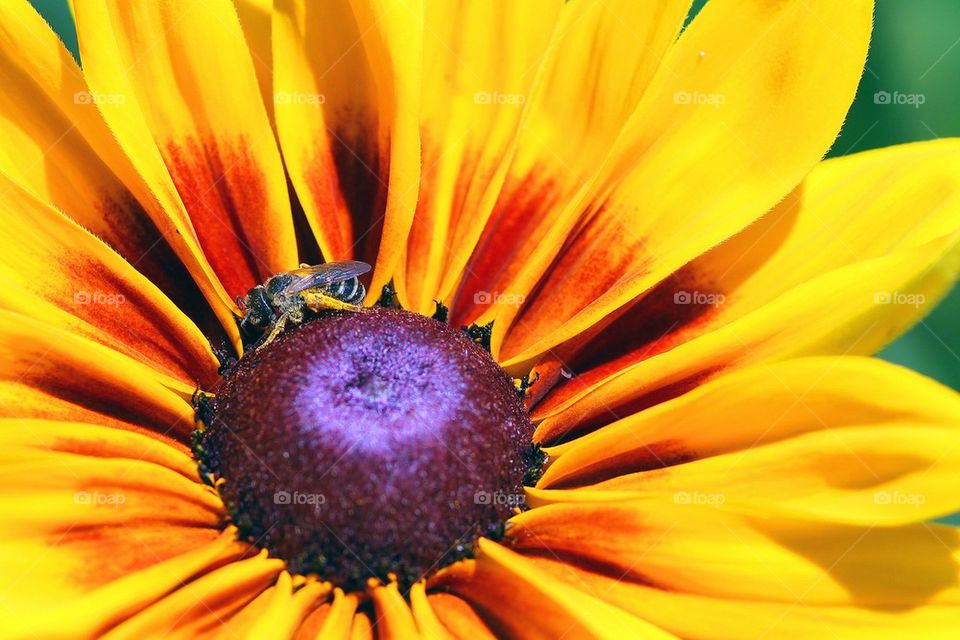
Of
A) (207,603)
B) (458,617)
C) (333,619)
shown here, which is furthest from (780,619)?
(207,603)

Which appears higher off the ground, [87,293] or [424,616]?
[87,293]

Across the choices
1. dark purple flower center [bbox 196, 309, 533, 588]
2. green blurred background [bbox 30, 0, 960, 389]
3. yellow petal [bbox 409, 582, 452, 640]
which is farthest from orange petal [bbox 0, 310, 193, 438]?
green blurred background [bbox 30, 0, 960, 389]

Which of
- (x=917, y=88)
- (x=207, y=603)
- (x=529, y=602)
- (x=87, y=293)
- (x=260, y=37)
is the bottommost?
(x=529, y=602)

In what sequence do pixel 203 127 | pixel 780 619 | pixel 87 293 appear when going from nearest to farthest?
1. pixel 780 619
2. pixel 87 293
3. pixel 203 127

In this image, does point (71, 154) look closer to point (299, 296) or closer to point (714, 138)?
point (299, 296)

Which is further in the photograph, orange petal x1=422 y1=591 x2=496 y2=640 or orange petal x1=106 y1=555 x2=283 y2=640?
orange petal x1=422 y1=591 x2=496 y2=640

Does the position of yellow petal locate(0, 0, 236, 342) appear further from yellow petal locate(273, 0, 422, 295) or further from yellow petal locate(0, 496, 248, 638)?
yellow petal locate(0, 496, 248, 638)

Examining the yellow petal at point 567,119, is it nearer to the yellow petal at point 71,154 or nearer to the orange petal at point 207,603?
the yellow petal at point 71,154
